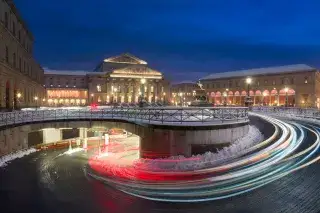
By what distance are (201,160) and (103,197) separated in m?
6.77

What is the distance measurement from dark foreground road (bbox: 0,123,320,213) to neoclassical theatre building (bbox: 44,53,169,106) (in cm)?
9841

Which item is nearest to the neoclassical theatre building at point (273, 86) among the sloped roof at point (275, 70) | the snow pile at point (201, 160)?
the sloped roof at point (275, 70)

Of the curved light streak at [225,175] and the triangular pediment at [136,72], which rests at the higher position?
the triangular pediment at [136,72]

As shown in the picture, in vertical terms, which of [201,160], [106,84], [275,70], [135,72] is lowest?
[201,160]

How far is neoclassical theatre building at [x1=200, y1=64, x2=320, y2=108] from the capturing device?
91.2 meters

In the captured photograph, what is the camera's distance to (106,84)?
418 ft

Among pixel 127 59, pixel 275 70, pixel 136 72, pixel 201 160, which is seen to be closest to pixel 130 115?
pixel 201 160

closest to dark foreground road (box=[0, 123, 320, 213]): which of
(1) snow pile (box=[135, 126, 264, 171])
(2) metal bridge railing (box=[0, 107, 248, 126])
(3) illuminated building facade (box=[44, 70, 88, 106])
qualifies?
(1) snow pile (box=[135, 126, 264, 171])

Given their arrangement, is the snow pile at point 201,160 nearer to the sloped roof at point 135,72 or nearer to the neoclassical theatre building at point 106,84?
the neoclassical theatre building at point 106,84

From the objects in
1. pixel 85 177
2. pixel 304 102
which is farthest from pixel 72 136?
pixel 304 102

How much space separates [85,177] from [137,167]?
3.93 m

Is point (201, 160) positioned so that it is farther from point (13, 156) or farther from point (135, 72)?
point (135, 72)

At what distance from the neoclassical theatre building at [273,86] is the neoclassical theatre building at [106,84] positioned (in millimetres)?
27707

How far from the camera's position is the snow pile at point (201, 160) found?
60.7 ft
